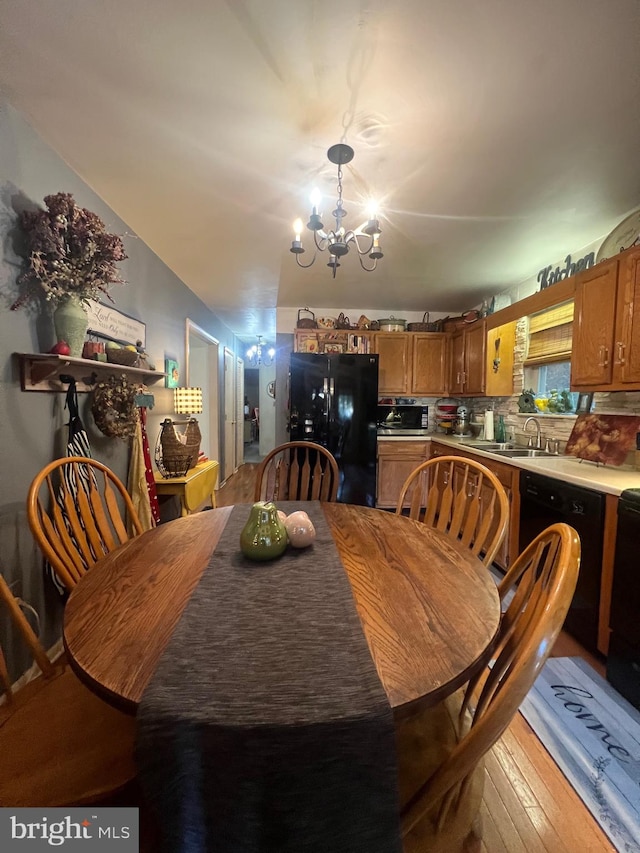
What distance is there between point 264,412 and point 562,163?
6.04m

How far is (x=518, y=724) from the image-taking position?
142 cm

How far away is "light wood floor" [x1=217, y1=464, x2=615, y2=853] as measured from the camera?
3.40ft

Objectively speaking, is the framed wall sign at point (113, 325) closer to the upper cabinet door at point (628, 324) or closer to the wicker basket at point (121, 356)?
the wicker basket at point (121, 356)

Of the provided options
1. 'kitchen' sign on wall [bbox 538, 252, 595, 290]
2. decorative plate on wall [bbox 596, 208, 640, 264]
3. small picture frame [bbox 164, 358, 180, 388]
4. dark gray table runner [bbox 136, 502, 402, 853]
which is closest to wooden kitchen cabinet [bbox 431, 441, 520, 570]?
decorative plate on wall [bbox 596, 208, 640, 264]

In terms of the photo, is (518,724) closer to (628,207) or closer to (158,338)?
(628,207)

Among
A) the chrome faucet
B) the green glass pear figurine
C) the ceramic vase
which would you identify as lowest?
the green glass pear figurine

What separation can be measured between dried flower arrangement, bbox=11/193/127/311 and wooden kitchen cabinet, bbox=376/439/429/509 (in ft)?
9.80

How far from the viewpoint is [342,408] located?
11.9 feet

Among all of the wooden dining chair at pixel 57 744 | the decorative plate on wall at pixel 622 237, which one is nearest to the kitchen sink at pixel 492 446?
the decorative plate on wall at pixel 622 237

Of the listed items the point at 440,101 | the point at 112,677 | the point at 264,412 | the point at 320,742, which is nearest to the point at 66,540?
the point at 112,677

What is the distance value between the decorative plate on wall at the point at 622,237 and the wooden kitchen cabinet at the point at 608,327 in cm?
21

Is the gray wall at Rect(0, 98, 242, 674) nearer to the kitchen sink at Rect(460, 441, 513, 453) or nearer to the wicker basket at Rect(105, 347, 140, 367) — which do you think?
the wicker basket at Rect(105, 347, 140, 367)

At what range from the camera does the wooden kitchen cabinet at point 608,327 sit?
1846 millimetres

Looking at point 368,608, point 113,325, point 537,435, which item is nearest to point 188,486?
point 113,325
